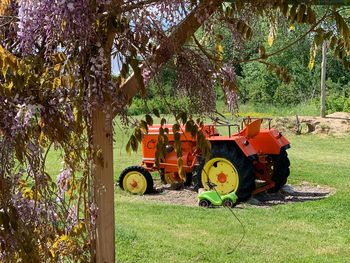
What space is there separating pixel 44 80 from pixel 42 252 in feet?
2.11

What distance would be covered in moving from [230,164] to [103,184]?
Result: 5143 millimetres

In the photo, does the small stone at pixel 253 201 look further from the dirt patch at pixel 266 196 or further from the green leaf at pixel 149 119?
the green leaf at pixel 149 119

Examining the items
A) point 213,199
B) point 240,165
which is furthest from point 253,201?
point 213,199

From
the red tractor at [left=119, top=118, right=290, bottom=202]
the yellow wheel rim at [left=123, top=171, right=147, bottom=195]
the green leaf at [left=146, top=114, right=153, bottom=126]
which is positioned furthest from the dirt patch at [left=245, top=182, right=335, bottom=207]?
the green leaf at [left=146, top=114, right=153, bottom=126]

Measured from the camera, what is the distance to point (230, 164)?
279 inches

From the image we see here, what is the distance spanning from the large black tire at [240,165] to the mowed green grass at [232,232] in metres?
0.41

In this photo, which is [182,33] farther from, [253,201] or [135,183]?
[135,183]

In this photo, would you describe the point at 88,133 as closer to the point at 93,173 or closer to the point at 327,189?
the point at 93,173

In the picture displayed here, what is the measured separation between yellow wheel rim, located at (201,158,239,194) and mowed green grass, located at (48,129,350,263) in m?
0.61

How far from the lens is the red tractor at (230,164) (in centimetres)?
699

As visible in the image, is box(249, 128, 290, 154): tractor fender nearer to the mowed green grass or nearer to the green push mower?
the mowed green grass

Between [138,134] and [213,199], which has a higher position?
[138,134]

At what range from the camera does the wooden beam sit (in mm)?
1761

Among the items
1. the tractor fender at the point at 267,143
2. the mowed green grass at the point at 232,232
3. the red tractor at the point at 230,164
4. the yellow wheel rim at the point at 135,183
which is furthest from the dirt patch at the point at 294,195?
the yellow wheel rim at the point at 135,183
